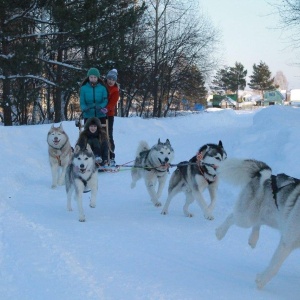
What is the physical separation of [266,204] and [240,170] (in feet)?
1.22

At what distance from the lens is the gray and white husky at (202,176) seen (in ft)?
17.1

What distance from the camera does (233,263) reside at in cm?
360

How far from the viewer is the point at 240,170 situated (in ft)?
11.8

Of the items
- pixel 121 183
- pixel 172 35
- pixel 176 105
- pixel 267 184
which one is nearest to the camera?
pixel 267 184

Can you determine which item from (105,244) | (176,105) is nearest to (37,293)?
(105,244)

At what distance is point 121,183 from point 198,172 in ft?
8.52

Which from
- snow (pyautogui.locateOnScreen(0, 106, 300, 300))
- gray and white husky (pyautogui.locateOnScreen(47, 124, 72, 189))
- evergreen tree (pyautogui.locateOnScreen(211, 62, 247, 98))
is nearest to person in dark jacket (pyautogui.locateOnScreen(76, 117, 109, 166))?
gray and white husky (pyautogui.locateOnScreen(47, 124, 72, 189))

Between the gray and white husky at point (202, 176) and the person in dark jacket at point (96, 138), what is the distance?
2.80m

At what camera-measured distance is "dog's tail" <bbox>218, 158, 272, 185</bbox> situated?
3541mm

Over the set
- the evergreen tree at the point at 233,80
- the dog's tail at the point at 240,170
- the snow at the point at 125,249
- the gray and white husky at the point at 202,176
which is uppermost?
the evergreen tree at the point at 233,80

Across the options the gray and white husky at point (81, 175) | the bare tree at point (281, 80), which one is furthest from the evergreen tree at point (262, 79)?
the gray and white husky at point (81, 175)

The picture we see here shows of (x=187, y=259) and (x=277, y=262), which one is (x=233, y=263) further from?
(x=277, y=262)

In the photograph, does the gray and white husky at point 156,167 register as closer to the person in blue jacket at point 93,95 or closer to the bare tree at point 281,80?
the person in blue jacket at point 93,95

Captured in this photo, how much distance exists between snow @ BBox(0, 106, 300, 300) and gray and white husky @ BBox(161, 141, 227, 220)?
7.0 inches
